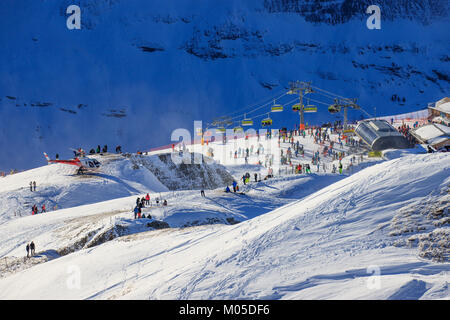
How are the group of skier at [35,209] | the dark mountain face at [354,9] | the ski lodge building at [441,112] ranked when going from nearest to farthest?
the group of skier at [35,209], the ski lodge building at [441,112], the dark mountain face at [354,9]

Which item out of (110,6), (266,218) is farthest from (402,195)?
(110,6)

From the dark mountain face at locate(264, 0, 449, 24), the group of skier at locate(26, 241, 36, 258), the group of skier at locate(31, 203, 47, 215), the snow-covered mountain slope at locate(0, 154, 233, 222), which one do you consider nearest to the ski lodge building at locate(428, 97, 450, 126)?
the snow-covered mountain slope at locate(0, 154, 233, 222)

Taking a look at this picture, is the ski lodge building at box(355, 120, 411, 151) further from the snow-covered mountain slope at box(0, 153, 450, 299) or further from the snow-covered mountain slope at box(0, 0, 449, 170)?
the snow-covered mountain slope at box(0, 0, 449, 170)

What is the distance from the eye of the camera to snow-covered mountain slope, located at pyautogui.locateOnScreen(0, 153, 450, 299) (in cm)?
1065

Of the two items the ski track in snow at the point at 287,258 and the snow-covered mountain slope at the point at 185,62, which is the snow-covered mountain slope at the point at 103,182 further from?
the snow-covered mountain slope at the point at 185,62

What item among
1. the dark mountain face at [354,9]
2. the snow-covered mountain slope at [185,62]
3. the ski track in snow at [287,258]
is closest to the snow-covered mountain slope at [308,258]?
the ski track in snow at [287,258]

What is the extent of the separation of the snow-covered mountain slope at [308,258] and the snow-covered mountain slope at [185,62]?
213ft

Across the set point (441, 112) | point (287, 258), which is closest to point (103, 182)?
point (287, 258)

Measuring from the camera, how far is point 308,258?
11859 mm

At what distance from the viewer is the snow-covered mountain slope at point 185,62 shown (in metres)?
86.1

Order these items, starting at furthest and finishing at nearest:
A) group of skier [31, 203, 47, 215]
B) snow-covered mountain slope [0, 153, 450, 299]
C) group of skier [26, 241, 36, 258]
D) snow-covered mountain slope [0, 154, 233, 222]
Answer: snow-covered mountain slope [0, 154, 233, 222], group of skier [31, 203, 47, 215], group of skier [26, 241, 36, 258], snow-covered mountain slope [0, 153, 450, 299]

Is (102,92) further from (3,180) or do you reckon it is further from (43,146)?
(3,180)

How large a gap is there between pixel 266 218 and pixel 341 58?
90.3 metres

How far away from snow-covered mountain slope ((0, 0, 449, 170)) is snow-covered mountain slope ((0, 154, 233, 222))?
127ft
